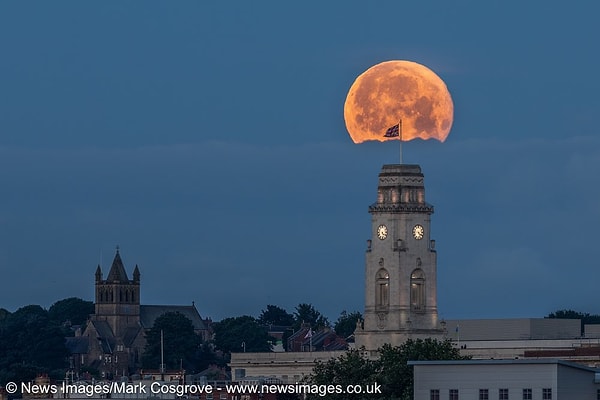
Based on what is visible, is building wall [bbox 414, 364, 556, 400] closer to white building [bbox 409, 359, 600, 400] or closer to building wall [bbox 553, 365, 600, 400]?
white building [bbox 409, 359, 600, 400]

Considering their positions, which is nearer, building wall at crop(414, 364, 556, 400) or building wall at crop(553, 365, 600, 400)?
building wall at crop(553, 365, 600, 400)

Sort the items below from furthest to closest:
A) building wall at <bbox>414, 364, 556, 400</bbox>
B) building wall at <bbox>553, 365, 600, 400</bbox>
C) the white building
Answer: building wall at <bbox>414, 364, 556, 400</bbox>
the white building
building wall at <bbox>553, 365, 600, 400</bbox>

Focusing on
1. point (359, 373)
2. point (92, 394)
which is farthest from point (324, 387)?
point (92, 394)

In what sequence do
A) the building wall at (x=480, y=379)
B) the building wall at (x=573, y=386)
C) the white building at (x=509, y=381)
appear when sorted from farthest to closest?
the building wall at (x=480, y=379) → the white building at (x=509, y=381) → the building wall at (x=573, y=386)

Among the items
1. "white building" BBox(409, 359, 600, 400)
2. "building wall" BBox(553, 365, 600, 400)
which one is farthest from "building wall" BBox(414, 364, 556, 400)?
"building wall" BBox(553, 365, 600, 400)

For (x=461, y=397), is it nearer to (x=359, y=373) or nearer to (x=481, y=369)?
(x=481, y=369)

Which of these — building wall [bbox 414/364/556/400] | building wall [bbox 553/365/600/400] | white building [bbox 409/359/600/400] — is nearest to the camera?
building wall [bbox 553/365/600/400]

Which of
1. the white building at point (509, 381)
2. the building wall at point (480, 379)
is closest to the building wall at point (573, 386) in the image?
the white building at point (509, 381)

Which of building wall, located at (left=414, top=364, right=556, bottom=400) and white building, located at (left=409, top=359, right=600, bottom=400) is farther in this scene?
building wall, located at (left=414, top=364, right=556, bottom=400)

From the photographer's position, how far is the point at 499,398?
554 ft

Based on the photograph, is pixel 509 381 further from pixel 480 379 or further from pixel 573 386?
pixel 573 386

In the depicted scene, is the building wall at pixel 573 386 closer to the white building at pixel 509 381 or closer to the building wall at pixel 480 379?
the white building at pixel 509 381

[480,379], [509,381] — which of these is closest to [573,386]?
[509,381]

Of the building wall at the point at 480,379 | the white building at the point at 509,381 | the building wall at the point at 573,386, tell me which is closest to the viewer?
the building wall at the point at 573,386
